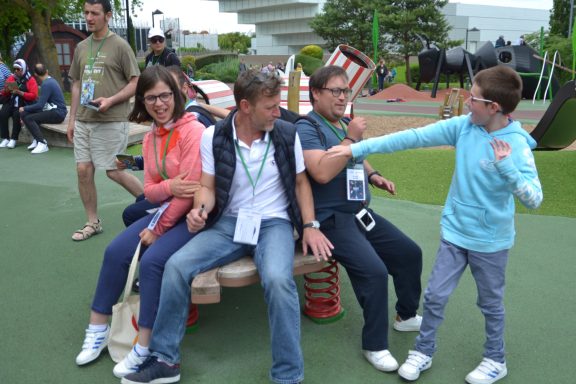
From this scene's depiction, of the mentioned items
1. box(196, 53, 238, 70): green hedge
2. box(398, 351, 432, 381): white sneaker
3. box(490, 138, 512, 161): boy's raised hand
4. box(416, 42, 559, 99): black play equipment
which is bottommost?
box(398, 351, 432, 381): white sneaker

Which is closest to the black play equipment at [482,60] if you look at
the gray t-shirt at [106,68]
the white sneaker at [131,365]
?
the gray t-shirt at [106,68]

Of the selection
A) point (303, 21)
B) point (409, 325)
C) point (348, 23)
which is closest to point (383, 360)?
point (409, 325)

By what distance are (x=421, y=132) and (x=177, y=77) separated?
1.57 m

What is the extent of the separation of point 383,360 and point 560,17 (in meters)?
40.4

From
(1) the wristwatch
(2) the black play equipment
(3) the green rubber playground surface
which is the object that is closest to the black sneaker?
(3) the green rubber playground surface

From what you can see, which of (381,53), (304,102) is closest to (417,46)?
(381,53)

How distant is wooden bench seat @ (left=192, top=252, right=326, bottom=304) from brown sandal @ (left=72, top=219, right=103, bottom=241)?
8.13ft

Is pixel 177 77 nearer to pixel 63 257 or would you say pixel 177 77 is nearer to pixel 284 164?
pixel 284 164

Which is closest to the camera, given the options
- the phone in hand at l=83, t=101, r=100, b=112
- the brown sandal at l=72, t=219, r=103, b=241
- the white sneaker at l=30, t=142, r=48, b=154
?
the phone in hand at l=83, t=101, r=100, b=112

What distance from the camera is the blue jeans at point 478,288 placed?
2658 millimetres

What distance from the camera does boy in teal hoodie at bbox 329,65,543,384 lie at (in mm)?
2512

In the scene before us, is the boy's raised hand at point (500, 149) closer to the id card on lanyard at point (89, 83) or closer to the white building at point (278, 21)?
the id card on lanyard at point (89, 83)

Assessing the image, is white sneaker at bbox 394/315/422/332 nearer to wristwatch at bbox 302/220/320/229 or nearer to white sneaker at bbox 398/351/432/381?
white sneaker at bbox 398/351/432/381

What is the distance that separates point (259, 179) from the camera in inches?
113
